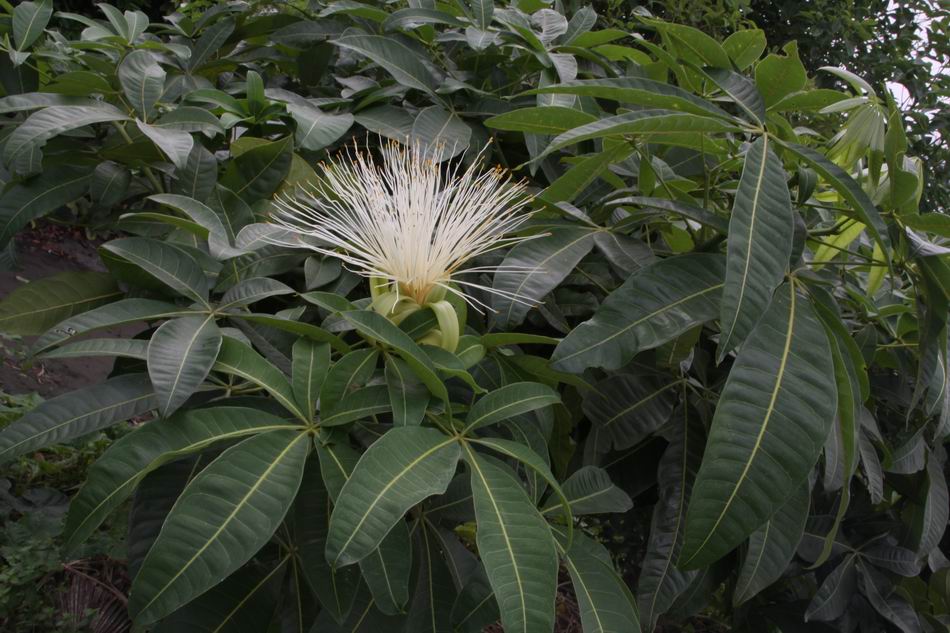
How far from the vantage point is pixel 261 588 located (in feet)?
3.21

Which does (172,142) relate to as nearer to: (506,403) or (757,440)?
(506,403)

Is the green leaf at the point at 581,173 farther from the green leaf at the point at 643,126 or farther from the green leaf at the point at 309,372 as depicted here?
the green leaf at the point at 309,372

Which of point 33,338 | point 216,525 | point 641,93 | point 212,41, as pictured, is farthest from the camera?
point 33,338

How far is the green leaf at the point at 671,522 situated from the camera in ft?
3.61

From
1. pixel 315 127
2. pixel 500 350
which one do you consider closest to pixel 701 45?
pixel 500 350

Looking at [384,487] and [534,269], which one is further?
[534,269]

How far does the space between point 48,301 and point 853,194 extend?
1077mm

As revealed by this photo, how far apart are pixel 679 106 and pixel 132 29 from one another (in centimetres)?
111

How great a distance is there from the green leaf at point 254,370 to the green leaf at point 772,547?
588mm

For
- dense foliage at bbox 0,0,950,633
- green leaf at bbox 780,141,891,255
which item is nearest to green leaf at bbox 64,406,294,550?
dense foliage at bbox 0,0,950,633

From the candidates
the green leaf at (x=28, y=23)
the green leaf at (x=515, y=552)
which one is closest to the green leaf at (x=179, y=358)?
the green leaf at (x=515, y=552)

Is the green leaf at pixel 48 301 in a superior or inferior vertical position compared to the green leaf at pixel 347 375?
inferior

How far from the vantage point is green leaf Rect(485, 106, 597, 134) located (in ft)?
3.44

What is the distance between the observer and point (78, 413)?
916 mm
